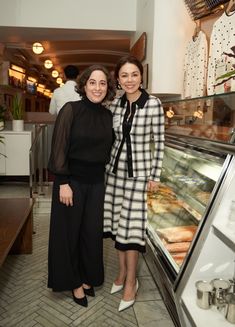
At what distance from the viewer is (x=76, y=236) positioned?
2.43 m

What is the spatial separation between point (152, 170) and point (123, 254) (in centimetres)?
71

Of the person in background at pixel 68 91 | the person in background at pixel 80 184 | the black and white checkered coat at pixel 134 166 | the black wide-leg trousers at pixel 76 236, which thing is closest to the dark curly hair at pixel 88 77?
the person in background at pixel 80 184

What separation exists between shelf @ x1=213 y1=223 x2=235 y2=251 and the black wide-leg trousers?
1027 mm

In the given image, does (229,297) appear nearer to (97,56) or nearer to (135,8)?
(135,8)

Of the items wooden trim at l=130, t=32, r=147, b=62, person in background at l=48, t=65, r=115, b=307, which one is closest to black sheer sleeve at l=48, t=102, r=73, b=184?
person in background at l=48, t=65, r=115, b=307

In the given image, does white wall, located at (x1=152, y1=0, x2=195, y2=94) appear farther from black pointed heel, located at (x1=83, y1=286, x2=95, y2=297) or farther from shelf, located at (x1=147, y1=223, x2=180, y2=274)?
black pointed heel, located at (x1=83, y1=286, x2=95, y2=297)

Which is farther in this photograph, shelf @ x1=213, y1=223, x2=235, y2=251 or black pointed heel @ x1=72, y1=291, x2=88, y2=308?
black pointed heel @ x1=72, y1=291, x2=88, y2=308

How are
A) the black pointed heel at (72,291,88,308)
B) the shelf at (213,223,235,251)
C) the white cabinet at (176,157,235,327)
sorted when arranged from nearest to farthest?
1. the shelf at (213,223,235,251)
2. the white cabinet at (176,157,235,327)
3. the black pointed heel at (72,291,88,308)

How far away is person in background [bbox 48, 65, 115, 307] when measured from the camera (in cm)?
223

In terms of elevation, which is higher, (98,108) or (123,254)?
(98,108)

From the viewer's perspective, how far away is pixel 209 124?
1.97 m

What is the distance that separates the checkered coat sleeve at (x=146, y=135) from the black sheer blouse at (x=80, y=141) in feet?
0.43

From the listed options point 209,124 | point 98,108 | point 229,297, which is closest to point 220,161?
point 209,124

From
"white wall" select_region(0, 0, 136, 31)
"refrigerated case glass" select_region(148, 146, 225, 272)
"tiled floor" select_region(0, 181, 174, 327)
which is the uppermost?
"white wall" select_region(0, 0, 136, 31)
